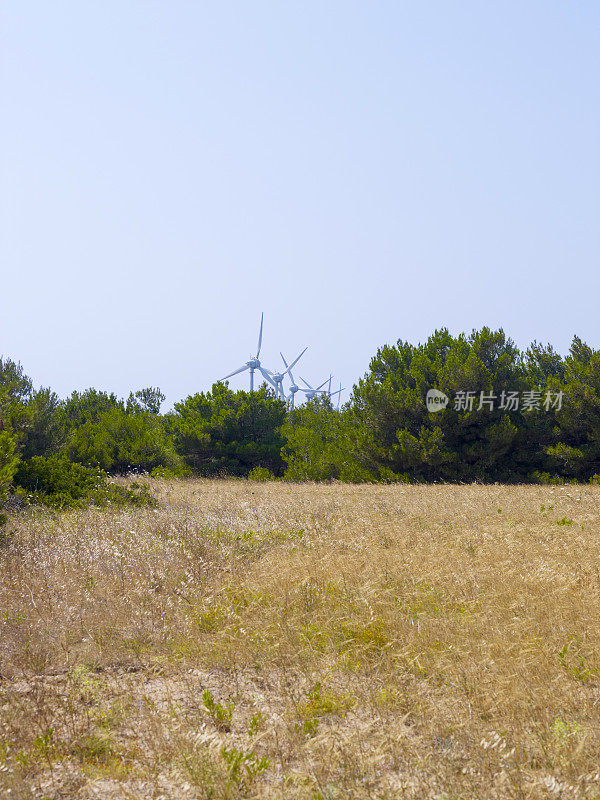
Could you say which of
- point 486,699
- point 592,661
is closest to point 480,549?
point 592,661

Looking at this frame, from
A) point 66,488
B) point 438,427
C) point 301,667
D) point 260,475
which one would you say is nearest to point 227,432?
point 260,475

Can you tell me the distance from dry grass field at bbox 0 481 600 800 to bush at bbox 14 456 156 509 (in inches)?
197

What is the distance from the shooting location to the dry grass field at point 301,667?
12.7 feet

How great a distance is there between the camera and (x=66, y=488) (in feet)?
54.0

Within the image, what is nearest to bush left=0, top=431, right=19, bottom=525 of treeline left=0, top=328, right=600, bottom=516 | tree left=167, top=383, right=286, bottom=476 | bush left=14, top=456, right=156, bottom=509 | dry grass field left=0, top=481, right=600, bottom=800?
bush left=14, top=456, right=156, bottom=509

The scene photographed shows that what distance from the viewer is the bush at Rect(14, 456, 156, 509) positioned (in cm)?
1538

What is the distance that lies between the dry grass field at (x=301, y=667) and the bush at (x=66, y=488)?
5012mm

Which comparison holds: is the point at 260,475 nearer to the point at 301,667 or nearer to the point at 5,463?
the point at 5,463

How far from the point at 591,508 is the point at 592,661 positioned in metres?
10.1

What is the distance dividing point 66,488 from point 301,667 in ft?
40.5

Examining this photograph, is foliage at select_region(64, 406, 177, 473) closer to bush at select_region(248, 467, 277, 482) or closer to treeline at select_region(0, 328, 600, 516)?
treeline at select_region(0, 328, 600, 516)

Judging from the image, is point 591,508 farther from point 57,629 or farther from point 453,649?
point 57,629

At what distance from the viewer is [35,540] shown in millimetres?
10672

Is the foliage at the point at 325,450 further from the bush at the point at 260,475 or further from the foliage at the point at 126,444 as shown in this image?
the foliage at the point at 126,444
